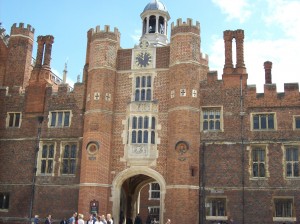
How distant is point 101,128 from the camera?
89.3 feet

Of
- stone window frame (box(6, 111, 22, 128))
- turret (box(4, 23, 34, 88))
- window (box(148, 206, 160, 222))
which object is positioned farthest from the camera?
window (box(148, 206, 160, 222))

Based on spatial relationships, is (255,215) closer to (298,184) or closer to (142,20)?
(298,184)

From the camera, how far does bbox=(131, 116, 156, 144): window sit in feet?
88.3

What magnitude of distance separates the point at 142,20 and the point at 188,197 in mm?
15433

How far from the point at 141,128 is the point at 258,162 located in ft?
24.1

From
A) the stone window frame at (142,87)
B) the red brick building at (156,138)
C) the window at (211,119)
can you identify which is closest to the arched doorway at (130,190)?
the red brick building at (156,138)

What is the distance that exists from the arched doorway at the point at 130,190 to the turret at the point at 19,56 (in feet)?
36.2

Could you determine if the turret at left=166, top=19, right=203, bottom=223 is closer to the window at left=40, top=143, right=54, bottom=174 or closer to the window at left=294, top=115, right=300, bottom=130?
the window at left=294, top=115, right=300, bottom=130

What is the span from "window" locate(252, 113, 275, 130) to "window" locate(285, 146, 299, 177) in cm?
167

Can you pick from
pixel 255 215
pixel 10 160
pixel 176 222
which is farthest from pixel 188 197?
pixel 10 160

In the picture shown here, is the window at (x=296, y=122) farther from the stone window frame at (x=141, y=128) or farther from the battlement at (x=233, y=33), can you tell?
the stone window frame at (x=141, y=128)

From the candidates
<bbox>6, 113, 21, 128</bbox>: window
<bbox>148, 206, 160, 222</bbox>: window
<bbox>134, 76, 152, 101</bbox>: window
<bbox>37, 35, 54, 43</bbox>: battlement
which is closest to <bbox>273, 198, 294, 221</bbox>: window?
<bbox>134, 76, 152, 101</bbox>: window

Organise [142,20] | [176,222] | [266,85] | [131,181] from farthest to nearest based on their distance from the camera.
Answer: [142,20], [131,181], [266,85], [176,222]

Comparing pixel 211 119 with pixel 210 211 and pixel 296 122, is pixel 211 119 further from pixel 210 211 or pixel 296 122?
pixel 210 211
